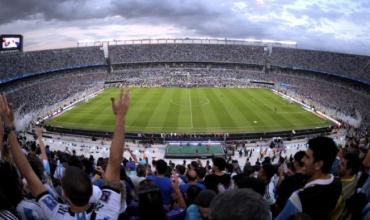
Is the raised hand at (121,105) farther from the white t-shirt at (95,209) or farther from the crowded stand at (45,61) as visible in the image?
the crowded stand at (45,61)

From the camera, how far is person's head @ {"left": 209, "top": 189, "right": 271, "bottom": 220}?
2.97 meters

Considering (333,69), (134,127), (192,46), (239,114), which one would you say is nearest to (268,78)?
(333,69)

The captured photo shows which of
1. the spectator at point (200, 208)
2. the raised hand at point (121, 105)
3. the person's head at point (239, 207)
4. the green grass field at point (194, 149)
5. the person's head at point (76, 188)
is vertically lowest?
the green grass field at point (194, 149)

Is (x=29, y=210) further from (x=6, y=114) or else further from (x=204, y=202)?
(x=204, y=202)

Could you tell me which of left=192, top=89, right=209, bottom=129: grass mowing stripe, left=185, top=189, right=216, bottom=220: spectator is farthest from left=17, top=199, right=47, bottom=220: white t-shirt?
left=192, top=89, right=209, bottom=129: grass mowing stripe

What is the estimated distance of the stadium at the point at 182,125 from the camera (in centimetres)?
446

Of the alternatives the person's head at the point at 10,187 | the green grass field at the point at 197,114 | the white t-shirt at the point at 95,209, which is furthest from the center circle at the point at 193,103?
the white t-shirt at the point at 95,209

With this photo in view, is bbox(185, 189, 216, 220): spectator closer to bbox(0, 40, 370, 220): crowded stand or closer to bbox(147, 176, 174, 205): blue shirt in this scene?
bbox(0, 40, 370, 220): crowded stand

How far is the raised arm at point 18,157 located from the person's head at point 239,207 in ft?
6.96

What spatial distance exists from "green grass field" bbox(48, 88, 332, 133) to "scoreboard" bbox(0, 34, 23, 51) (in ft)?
64.3

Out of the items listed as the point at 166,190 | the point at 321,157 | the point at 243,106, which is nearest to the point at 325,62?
the point at 243,106

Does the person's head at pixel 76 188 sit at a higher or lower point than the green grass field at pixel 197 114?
higher

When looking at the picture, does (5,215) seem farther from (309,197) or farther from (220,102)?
(220,102)

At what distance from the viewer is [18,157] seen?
4.38 meters
